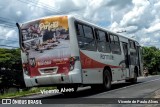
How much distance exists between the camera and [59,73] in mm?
16359

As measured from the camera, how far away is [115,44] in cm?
2225

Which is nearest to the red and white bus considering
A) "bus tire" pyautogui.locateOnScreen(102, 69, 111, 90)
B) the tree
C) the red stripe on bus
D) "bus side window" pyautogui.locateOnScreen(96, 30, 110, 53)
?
the red stripe on bus

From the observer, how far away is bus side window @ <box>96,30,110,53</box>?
19.4 m

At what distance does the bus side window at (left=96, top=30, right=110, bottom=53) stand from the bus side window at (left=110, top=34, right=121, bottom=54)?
961 millimetres

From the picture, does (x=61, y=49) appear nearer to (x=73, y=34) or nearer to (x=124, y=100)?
(x=73, y=34)

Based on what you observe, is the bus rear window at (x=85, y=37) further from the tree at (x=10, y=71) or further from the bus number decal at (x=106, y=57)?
the tree at (x=10, y=71)

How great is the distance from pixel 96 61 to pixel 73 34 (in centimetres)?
269

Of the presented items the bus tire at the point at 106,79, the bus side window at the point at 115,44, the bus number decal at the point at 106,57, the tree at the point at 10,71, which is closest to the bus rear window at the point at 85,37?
the bus number decal at the point at 106,57

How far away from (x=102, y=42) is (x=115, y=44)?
252 cm

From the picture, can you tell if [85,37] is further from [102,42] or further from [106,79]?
[106,79]

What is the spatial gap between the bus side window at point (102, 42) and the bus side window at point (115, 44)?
961mm

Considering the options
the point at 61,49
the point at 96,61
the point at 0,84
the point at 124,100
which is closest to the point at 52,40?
the point at 61,49

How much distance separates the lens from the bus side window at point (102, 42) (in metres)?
19.4

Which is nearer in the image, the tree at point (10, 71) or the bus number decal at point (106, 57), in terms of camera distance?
the bus number decal at point (106, 57)
